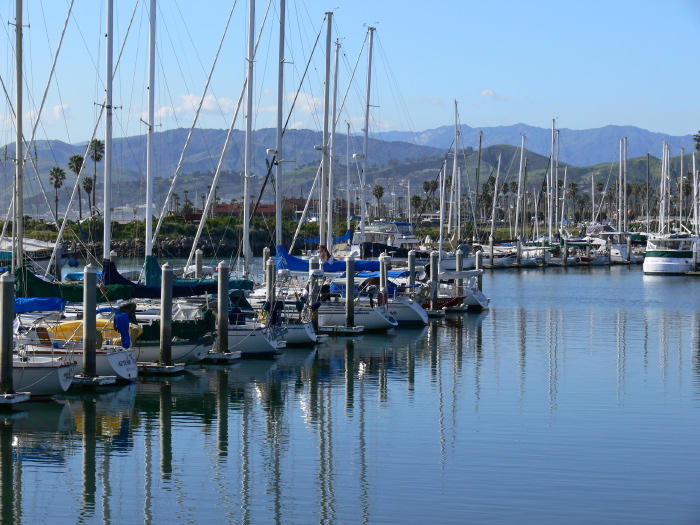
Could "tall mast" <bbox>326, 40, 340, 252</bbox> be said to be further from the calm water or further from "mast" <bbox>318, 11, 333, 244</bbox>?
the calm water

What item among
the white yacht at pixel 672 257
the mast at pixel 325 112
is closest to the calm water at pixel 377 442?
the mast at pixel 325 112

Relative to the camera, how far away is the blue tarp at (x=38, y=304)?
93.5 feet

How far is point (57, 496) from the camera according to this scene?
18953mm

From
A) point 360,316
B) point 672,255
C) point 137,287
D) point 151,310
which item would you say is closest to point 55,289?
point 137,287

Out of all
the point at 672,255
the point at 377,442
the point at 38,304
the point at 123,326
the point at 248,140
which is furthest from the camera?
the point at 672,255

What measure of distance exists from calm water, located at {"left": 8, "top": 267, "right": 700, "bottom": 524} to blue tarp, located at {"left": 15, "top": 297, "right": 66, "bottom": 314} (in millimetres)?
3220

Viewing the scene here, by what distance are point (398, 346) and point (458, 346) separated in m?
2.55

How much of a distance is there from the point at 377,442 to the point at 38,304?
11231 millimetres

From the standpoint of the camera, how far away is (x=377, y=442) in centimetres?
2320

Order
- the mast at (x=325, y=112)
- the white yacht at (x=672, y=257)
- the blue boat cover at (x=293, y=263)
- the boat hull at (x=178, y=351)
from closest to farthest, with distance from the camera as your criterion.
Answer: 1. the boat hull at (x=178, y=351)
2. the blue boat cover at (x=293, y=263)
3. the mast at (x=325, y=112)
4. the white yacht at (x=672, y=257)

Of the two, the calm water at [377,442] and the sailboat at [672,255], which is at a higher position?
the sailboat at [672,255]

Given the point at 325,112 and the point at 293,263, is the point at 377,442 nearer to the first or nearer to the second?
the point at 293,263

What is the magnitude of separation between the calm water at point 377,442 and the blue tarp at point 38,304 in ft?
10.6

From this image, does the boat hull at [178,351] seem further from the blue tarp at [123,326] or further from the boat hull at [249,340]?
the boat hull at [249,340]
